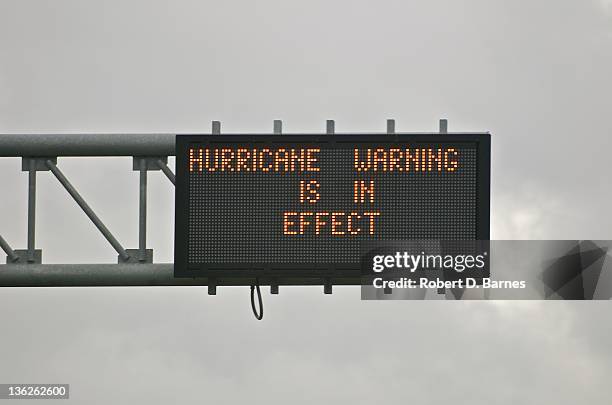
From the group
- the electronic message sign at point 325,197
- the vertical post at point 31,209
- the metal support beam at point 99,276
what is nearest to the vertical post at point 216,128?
the electronic message sign at point 325,197

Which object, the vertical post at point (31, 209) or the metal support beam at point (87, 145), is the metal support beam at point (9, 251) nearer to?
the vertical post at point (31, 209)

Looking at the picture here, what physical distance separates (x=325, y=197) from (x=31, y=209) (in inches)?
147

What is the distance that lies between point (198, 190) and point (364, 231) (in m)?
1.96

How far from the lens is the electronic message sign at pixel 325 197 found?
18.3 metres

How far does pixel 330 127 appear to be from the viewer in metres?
18.6

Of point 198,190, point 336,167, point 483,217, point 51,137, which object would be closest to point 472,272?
point 483,217

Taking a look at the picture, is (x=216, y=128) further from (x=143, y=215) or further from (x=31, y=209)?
(x=31, y=209)

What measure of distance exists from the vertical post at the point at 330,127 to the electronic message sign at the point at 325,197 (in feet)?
0.60

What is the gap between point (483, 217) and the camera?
18344 mm

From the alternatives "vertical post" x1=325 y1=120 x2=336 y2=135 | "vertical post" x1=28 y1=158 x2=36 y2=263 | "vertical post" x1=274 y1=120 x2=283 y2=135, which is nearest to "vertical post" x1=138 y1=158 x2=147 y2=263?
"vertical post" x1=28 y1=158 x2=36 y2=263

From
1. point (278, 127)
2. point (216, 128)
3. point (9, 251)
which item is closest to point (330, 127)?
point (278, 127)

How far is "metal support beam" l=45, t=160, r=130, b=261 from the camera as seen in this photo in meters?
19.4

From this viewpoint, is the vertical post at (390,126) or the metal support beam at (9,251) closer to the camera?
the vertical post at (390,126)

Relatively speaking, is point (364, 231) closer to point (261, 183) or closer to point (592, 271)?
point (261, 183)
